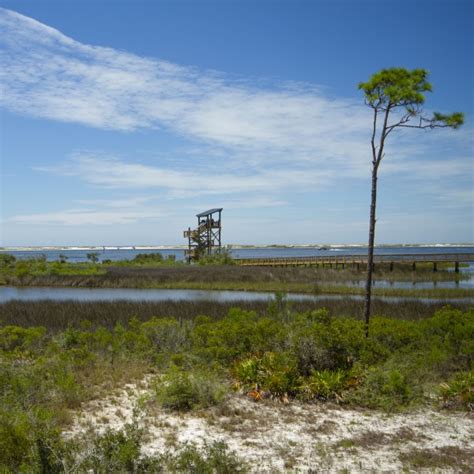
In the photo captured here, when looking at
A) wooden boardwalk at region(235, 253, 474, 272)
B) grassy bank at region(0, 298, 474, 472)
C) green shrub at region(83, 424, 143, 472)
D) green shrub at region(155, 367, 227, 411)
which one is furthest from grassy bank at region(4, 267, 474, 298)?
green shrub at region(83, 424, 143, 472)

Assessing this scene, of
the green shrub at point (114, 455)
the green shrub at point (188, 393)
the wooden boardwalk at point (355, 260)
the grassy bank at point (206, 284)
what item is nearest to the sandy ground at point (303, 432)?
the green shrub at point (188, 393)

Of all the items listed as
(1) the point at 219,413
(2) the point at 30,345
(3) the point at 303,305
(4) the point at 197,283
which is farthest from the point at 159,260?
(1) the point at 219,413

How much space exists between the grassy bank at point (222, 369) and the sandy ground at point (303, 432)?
0.36 metres

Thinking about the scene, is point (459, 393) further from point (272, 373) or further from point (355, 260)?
point (355, 260)

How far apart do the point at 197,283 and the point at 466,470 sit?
3418 cm

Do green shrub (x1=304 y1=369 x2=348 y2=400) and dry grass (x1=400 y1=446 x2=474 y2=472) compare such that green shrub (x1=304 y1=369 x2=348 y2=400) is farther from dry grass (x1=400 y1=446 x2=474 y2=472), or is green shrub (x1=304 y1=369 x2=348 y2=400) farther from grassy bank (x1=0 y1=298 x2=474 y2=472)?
dry grass (x1=400 y1=446 x2=474 y2=472)

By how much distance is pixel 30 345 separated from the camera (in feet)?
40.9

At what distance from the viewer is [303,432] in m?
7.44

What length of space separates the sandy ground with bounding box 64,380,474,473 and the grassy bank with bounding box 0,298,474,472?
14.1 inches

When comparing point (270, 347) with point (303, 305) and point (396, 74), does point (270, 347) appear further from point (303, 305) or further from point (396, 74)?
point (303, 305)

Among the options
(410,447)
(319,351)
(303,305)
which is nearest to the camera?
(410,447)

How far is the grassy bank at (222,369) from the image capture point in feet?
20.1

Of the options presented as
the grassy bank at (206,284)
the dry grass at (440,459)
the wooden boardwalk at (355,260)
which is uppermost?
the wooden boardwalk at (355,260)

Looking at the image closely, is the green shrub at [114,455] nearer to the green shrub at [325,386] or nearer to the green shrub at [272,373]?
the green shrub at [272,373]
